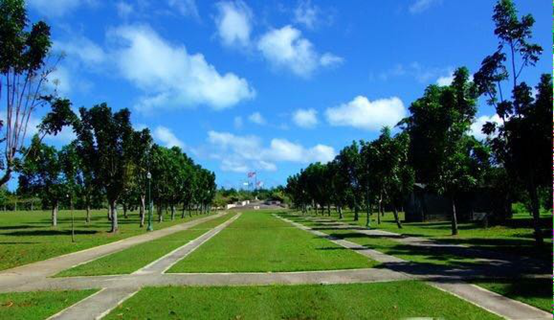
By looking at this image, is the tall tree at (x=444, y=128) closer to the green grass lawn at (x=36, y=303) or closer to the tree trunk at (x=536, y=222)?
the tree trunk at (x=536, y=222)

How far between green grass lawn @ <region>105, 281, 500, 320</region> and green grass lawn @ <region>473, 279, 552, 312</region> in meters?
1.36

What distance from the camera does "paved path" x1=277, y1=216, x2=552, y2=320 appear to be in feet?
31.6

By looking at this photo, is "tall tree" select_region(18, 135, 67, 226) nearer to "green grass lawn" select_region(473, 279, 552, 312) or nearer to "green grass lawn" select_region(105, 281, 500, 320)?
"green grass lawn" select_region(105, 281, 500, 320)

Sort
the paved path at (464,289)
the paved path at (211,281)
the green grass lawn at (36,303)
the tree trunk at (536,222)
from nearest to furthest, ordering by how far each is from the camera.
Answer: the paved path at (464,289) < the green grass lawn at (36,303) < the paved path at (211,281) < the tree trunk at (536,222)

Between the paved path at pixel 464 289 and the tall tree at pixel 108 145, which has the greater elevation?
the tall tree at pixel 108 145

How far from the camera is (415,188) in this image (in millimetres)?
A: 55250

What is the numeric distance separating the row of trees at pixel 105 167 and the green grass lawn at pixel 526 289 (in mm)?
21937

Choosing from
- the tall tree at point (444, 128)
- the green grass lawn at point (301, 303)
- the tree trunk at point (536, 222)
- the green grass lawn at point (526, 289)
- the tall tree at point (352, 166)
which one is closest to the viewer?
the green grass lawn at point (301, 303)

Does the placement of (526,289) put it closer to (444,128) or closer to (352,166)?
(444,128)

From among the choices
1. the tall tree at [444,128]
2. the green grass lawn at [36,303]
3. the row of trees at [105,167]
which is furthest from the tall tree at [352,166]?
the green grass lawn at [36,303]

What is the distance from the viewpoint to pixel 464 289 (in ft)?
40.5

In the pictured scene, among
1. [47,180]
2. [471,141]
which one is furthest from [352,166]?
[47,180]

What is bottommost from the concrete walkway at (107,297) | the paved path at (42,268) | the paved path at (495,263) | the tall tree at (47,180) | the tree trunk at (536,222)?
the paved path at (42,268)

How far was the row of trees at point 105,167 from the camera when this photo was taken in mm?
43250
